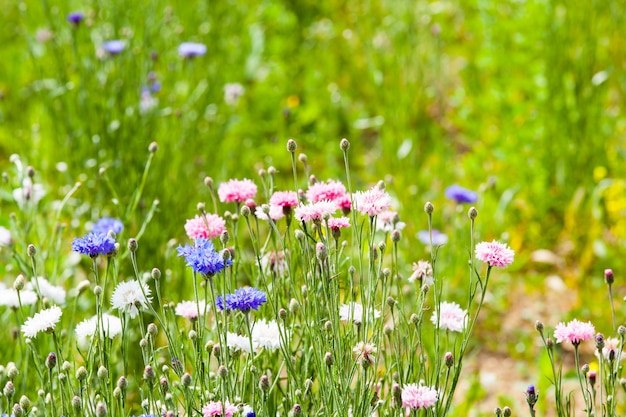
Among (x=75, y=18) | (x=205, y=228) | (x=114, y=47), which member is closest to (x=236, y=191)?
(x=205, y=228)

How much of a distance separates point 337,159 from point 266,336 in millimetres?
2262

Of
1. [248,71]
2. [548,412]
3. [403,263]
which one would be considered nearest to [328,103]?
[248,71]

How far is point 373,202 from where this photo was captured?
1.45 m

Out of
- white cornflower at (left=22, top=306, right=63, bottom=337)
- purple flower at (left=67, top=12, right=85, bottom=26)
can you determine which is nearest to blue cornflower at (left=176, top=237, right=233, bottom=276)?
white cornflower at (left=22, top=306, right=63, bottom=337)

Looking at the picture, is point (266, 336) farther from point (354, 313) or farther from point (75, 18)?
point (75, 18)

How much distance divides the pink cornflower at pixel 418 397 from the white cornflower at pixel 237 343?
311 mm

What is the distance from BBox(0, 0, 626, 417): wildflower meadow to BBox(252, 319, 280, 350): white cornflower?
0.27ft

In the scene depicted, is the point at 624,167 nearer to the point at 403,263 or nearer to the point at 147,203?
the point at 403,263

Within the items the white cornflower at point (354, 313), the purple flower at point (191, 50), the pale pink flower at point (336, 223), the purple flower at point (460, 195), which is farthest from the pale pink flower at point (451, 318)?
the purple flower at point (191, 50)

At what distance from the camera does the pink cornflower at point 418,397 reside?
1302 mm

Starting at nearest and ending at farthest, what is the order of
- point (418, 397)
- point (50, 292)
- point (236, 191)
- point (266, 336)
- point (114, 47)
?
1. point (418, 397)
2. point (266, 336)
3. point (236, 191)
4. point (50, 292)
5. point (114, 47)

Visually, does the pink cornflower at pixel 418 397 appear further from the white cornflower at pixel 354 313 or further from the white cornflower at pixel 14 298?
the white cornflower at pixel 14 298

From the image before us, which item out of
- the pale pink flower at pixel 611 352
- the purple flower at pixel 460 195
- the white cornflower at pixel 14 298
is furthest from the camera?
the purple flower at pixel 460 195

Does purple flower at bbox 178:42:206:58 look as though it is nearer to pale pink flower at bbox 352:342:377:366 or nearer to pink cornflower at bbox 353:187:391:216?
pink cornflower at bbox 353:187:391:216
